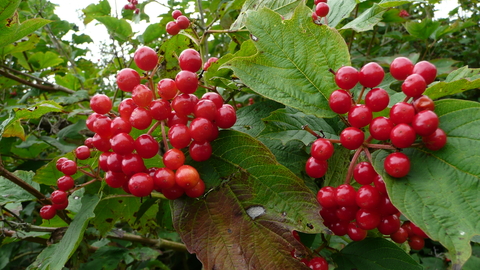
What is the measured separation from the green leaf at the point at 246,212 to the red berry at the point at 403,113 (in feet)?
1.12

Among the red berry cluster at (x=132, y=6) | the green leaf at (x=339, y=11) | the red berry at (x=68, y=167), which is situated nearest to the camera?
the red berry at (x=68, y=167)

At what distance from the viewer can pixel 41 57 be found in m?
3.23

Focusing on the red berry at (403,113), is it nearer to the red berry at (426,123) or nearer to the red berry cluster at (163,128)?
the red berry at (426,123)

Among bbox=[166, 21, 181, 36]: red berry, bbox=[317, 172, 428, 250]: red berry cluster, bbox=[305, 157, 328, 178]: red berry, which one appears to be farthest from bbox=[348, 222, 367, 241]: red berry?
bbox=[166, 21, 181, 36]: red berry

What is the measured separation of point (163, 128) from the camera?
3.55ft

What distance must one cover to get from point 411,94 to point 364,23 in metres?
0.67

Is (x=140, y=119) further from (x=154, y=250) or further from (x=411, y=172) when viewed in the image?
(x=154, y=250)

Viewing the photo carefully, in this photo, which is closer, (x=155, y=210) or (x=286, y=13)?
(x=286, y=13)

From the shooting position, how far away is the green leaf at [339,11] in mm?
1535

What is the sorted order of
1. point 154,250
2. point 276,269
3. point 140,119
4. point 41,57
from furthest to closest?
1. point 41,57
2. point 154,250
3. point 140,119
4. point 276,269

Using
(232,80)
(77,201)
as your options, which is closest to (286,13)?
(232,80)

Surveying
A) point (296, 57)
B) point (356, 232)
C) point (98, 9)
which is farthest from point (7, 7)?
point (98, 9)

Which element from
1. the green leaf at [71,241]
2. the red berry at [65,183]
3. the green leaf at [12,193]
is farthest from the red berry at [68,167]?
the green leaf at [12,193]

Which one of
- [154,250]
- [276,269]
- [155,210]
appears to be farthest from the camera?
[154,250]
